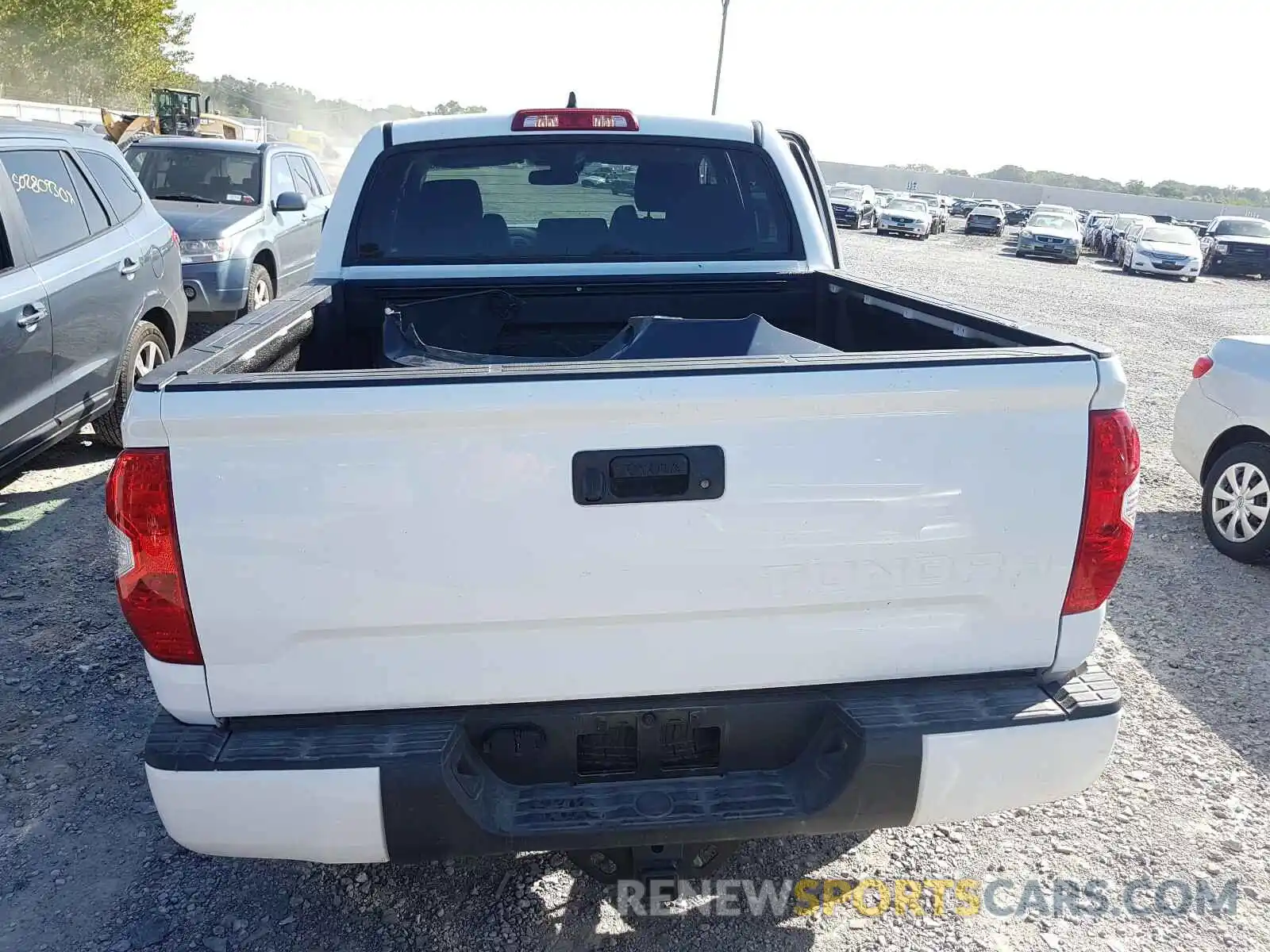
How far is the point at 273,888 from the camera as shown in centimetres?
280

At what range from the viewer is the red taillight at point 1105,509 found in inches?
82.5

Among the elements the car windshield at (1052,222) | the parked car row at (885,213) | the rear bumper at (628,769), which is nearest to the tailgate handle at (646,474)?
the rear bumper at (628,769)

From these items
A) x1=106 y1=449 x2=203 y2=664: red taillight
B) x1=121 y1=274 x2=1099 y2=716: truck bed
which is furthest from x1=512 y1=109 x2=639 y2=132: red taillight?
x1=106 y1=449 x2=203 y2=664: red taillight

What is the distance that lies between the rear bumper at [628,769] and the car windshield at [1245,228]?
103 ft

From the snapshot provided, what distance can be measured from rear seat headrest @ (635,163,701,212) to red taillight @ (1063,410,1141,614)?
2.36m

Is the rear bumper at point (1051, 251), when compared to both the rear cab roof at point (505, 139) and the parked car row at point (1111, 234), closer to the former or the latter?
the parked car row at point (1111, 234)

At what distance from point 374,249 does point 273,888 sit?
2.33m

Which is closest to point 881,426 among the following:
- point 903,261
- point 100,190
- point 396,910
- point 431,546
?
point 431,546

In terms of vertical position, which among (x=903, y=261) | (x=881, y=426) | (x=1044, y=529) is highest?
(x=881, y=426)

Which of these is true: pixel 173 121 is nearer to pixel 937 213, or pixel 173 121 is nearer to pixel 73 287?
pixel 73 287

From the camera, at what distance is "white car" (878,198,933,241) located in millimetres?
34906

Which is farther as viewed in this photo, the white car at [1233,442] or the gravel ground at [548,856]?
the white car at [1233,442]

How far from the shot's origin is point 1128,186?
103 meters

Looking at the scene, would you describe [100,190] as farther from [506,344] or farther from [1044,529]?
[1044,529]
